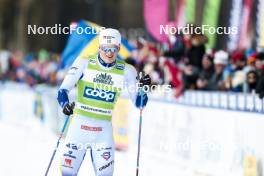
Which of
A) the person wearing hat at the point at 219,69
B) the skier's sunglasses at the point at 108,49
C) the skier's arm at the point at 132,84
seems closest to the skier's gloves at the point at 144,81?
the skier's arm at the point at 132,84

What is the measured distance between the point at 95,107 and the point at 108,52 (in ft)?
1.98

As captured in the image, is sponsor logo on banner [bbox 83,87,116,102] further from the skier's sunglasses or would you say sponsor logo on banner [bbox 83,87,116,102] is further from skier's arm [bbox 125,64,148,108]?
the skier's sunglasses

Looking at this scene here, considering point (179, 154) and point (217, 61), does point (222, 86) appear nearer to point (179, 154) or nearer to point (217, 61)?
point (217, 61)

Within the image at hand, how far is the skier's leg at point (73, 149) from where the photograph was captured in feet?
23.9

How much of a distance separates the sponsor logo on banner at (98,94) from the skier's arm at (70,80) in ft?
0.57

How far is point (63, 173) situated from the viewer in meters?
7.36

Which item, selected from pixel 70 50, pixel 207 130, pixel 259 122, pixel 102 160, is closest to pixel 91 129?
pixel 102 160

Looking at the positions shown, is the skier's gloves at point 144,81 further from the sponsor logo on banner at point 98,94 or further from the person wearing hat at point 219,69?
the person wearing hat at point 219,69

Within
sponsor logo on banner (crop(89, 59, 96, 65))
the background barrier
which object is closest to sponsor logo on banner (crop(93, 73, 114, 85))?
sponsor logo on banner (crop(89, 59, 96, 65))

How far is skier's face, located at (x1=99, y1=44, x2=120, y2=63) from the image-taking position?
7.22 meters

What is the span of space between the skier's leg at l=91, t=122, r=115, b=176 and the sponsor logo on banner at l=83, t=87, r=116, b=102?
1.04ft

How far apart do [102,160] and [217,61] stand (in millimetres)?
4418

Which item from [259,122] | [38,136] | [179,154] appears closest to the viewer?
[259,122]

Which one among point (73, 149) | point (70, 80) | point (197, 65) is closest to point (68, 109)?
point (70, 80)
